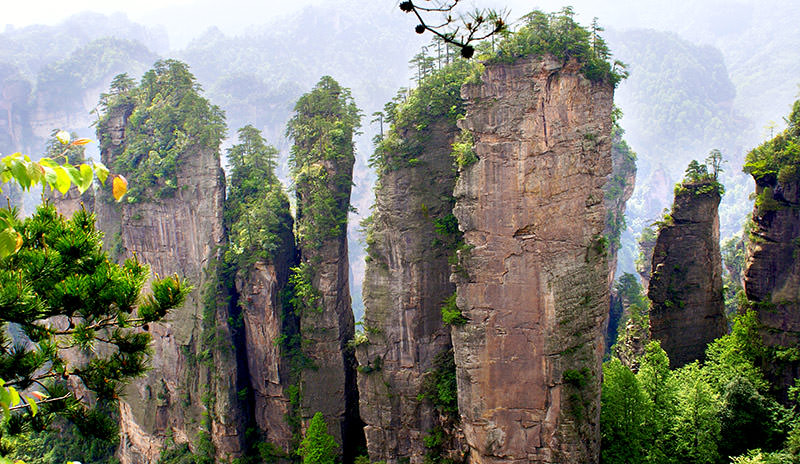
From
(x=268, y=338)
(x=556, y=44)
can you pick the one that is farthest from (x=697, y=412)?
(x=268, y=338)

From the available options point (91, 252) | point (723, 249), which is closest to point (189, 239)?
point (91, 252)

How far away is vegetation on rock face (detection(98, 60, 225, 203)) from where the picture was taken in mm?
25125

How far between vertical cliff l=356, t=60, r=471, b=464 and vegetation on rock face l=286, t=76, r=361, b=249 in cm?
318

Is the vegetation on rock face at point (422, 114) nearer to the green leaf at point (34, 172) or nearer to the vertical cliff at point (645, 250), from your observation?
the green leaf at point (34, 172)

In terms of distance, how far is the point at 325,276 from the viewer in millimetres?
22219

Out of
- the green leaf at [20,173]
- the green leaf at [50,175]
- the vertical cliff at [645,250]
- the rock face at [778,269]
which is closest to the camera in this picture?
the green leaf at [20,173]

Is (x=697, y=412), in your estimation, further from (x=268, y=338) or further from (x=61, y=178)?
(x=61, y=178)

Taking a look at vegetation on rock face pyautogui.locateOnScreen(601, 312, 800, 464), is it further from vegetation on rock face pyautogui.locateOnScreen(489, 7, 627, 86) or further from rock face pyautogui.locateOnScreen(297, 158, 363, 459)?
rock face pyautogui.locateOnScreen(297, 158, 363, 459)

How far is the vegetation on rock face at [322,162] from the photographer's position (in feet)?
72.5

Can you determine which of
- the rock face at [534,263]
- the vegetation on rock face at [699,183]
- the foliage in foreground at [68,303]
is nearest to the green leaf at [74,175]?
the foliage in foreground at [68,303]

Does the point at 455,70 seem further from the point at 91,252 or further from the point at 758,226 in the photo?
the point at 91,252

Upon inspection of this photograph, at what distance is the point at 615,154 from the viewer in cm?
3719

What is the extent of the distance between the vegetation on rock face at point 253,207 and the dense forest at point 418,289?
10cm

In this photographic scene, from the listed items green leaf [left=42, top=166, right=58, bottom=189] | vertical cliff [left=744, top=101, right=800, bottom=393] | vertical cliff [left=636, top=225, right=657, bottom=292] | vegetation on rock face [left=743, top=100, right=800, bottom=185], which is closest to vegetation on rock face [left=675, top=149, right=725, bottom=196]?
vegetation on rock face [left=743, top=100, right=800, bottom=185]
